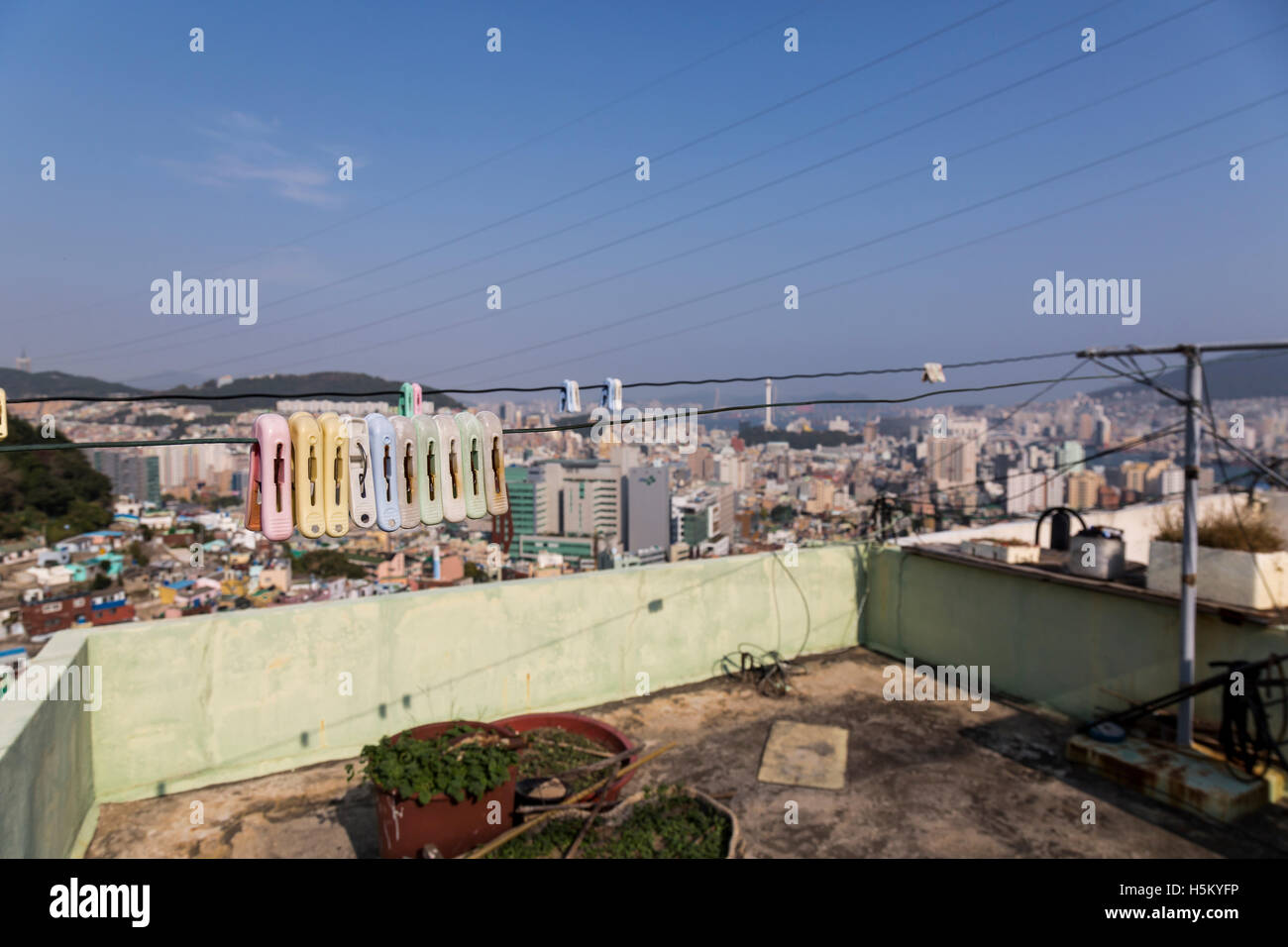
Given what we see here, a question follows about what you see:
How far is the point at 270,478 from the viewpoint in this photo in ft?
11.1

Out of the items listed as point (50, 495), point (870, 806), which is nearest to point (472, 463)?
point (870, 806)

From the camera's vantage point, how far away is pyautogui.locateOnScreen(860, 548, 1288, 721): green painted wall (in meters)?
6.25

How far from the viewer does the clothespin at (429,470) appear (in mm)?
3762

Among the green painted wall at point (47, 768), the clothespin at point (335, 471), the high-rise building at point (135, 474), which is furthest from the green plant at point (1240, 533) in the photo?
the high-rise building at point (135, 474)

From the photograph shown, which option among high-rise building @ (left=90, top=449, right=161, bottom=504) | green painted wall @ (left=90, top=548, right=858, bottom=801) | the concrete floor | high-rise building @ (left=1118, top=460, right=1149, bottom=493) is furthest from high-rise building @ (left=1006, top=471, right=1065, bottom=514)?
high-rise building @ (left=90, top=449, right=161, bottom=504)

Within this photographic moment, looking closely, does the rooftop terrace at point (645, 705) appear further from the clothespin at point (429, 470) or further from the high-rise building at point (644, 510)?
the high-rise building at point (644, 510)

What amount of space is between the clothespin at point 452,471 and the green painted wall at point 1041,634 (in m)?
6.01

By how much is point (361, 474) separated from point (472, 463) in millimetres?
648

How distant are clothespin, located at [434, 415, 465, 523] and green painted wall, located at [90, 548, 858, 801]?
2.68 m

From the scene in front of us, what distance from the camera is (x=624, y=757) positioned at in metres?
5.33

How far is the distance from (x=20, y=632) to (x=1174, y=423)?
16923 mm
